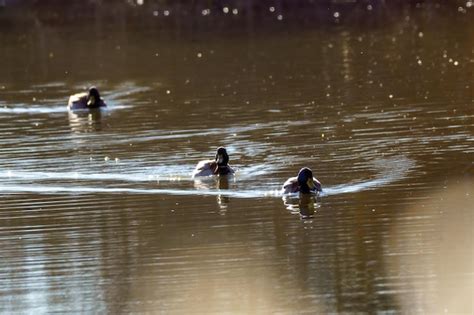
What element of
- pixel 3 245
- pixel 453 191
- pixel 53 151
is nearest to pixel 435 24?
pixel 53 151

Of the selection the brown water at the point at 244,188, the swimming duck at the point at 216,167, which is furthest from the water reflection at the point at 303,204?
the swimming duck at the point at 216,167

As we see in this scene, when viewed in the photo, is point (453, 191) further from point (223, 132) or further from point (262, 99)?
point (262, 99)

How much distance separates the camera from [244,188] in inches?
882

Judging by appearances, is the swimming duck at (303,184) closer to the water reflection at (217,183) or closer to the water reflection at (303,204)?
the water reflection at (303,204)

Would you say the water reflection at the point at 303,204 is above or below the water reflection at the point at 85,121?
below

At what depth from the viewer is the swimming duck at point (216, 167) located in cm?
2309

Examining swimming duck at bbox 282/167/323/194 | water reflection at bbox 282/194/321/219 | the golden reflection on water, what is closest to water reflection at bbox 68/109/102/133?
swimming duck at bbox 282/167/323/194

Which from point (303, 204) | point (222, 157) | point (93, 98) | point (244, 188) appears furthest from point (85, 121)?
point (303, 204)

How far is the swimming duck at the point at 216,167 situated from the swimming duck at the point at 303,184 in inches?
63.2

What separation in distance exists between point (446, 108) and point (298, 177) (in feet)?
32.7

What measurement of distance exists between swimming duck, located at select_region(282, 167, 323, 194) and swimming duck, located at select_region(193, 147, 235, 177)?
5.27 ft

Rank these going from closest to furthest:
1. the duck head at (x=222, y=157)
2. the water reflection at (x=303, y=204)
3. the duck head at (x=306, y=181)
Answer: the water reflection at (x=303, y=204), the duck head at (x=306, y=181), the duck head at (x=222, y=157)

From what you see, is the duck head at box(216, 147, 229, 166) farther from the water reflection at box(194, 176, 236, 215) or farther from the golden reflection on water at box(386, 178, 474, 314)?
the golden reflection on water at box(386, 178, 474, 314)

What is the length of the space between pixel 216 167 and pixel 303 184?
225cm
